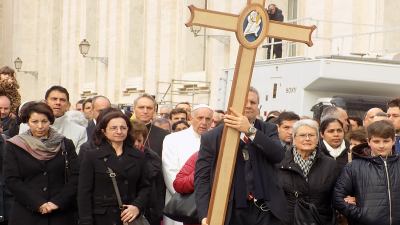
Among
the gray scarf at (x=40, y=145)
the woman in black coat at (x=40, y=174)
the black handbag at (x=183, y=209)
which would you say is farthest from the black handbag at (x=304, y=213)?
the gray scarf at (x=40, y=145)

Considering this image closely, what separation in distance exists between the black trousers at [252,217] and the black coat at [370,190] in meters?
0.79

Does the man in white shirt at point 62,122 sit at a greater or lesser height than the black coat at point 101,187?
greater

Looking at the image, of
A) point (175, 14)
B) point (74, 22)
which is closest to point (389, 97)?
point (175, 14)

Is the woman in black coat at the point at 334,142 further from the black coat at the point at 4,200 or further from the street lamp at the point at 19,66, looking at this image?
the street lamp at the point at 19,66

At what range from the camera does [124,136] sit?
7984 millimetres

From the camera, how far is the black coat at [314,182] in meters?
7.49

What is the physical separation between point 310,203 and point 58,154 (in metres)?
2.36

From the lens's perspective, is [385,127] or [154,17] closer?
[385,127]

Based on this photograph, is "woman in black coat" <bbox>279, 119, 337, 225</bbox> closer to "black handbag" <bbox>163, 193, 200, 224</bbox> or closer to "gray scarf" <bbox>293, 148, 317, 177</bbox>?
"gray scarf" <bbox>293, 148, 317, 177</bbox>

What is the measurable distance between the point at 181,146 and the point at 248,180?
7.05 feet

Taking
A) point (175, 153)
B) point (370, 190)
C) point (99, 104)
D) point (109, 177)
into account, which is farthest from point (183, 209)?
point (99, 104)

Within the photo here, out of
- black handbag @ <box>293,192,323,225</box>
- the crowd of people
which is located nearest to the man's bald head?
the crowd of people

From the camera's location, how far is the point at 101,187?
7.81m

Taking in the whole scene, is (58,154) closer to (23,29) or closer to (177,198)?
(177,198)
